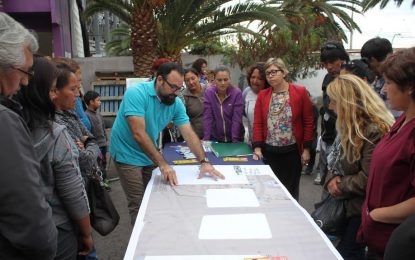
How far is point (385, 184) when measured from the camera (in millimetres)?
1637

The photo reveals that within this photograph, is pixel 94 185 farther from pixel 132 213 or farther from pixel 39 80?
pixel 132 213

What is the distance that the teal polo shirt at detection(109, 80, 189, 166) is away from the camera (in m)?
2.66

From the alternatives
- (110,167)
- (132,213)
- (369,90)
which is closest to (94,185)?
(132,213)

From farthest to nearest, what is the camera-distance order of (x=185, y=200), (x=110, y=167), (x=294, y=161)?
(x=110, y=167) < (x=294, y=161) < (x=185, y=200)

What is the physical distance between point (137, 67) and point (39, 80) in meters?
7.63

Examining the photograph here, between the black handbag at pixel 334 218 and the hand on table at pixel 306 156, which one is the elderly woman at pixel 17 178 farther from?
the hand on table at pixel 306 156

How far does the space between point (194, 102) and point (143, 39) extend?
5.00 m

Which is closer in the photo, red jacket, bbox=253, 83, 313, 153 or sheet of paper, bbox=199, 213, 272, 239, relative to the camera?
sheet of paper, bbox=199, 213, 272, 239

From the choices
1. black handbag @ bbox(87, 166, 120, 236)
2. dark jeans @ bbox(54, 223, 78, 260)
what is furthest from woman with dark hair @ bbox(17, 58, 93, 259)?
black handbag @ bbox(87, 166, 120, 236)

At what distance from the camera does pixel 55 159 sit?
1.54 m

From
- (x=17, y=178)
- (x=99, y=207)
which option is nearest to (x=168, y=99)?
(x=99, y=207)

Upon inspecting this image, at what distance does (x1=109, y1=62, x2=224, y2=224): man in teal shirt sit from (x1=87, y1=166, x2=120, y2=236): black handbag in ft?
1.98

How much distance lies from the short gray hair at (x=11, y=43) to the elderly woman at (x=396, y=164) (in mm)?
1415

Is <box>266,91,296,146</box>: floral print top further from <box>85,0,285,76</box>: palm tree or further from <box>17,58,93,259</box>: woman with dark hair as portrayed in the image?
<box>85,0,285,76</box>: palm tree
